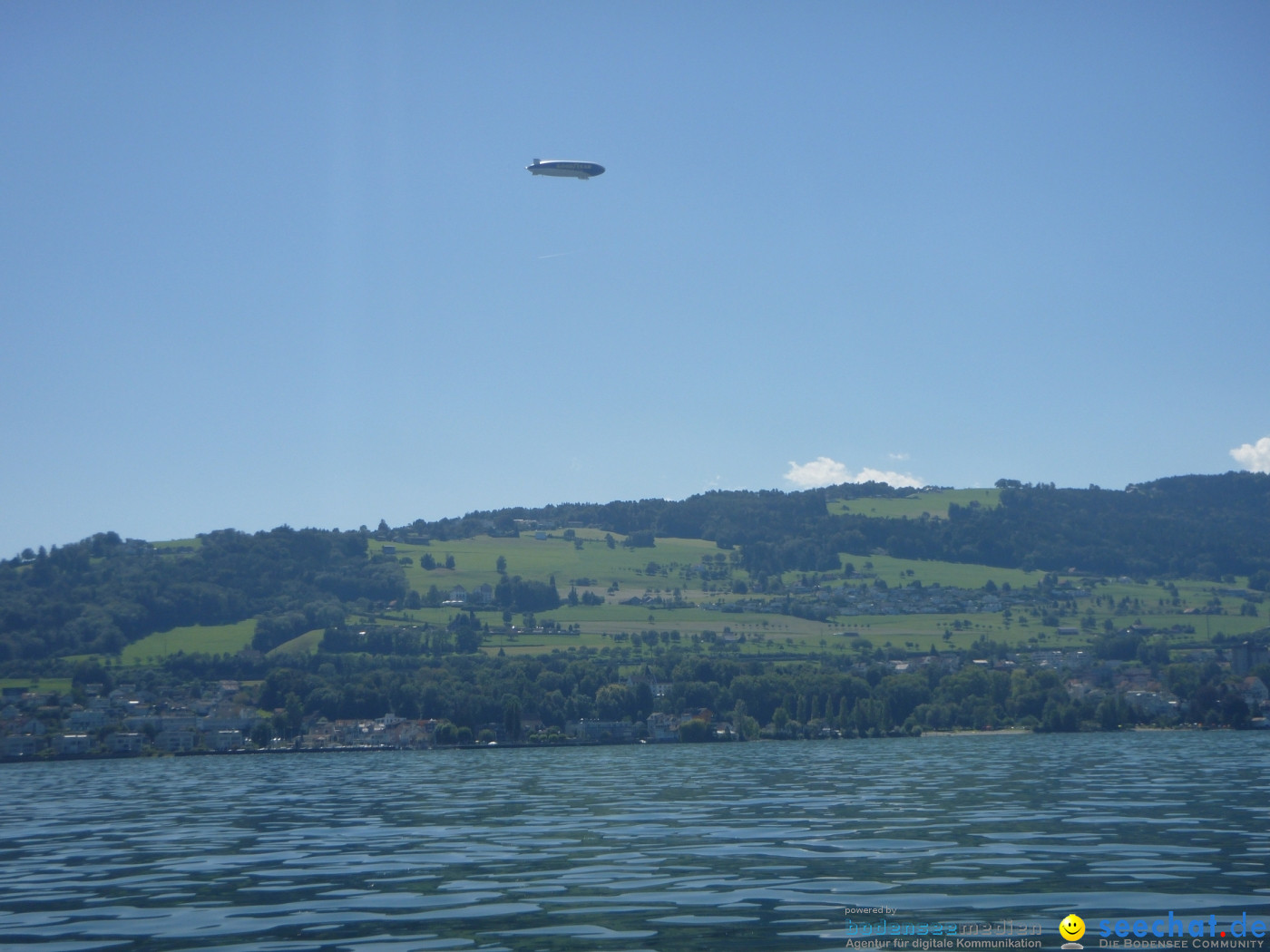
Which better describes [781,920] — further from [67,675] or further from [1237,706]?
[67,675]

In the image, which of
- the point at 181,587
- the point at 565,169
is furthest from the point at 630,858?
the point at 181,587

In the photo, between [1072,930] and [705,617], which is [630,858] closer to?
[1072,930]

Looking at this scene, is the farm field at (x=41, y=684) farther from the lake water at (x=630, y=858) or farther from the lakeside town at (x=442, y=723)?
the lake water at (x=630, y=858)

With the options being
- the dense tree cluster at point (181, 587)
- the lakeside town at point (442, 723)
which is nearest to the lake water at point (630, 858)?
the lakeside town at point (442, 723)

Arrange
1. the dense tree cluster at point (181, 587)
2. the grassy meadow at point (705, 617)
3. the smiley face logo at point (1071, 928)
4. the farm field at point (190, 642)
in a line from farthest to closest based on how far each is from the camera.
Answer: the dense tree cluster at point (181, 587)
the grassy meadow at point (705, 617)
the farm field at point (190, 642)
the smiley face logo at point (1071, 928)

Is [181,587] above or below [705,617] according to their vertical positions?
above

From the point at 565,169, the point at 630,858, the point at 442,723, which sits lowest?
the point at 442,723

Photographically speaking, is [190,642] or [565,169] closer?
[565,169]
